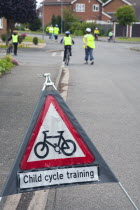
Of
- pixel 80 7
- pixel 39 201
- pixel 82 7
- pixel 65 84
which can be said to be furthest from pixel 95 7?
pixel 39 201

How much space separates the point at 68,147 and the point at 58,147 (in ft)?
0.31

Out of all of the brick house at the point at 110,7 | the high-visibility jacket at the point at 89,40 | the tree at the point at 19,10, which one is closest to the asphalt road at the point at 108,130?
the high-visibility jacket at the point at 89,40

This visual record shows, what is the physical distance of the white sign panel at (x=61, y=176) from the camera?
3871 millimetres

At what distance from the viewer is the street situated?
178 inches

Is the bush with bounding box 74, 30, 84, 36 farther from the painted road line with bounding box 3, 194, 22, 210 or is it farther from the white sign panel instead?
the white sign panel

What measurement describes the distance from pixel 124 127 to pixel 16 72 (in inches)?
345

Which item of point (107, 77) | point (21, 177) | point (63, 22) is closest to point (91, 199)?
point (21, 177)

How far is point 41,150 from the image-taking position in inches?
153

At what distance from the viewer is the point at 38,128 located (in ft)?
12.7

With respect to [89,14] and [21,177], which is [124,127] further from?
[89,14]

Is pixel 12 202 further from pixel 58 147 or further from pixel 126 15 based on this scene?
pixel 126 15

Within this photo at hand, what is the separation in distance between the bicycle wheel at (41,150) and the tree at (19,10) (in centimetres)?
2727

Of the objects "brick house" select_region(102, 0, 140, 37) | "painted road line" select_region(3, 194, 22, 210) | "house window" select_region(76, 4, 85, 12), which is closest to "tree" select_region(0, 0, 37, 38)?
"painted road line" select_region(3, 194, 22, 210)

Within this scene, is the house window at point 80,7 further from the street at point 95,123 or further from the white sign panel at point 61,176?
the white sign panel at point 61,176
